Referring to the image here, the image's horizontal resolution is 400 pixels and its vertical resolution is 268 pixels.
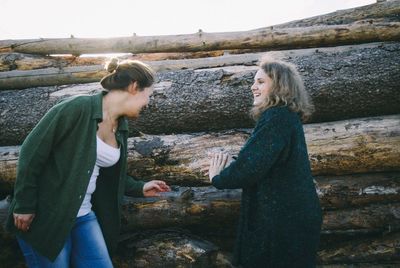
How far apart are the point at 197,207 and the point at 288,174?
1.30 metres

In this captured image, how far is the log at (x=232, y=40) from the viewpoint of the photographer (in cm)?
448

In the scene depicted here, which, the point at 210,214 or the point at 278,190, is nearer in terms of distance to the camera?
the point at 278,190

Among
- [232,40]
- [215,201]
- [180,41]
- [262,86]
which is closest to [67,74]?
[180,41]

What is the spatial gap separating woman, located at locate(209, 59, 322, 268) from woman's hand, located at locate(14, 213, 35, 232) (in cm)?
129

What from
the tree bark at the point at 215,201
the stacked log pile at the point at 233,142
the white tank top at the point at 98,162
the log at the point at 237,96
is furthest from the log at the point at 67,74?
the white tank top at the point at 98,162

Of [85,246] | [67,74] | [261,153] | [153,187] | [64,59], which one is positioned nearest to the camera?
[261,153]

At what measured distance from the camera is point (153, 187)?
121 inches

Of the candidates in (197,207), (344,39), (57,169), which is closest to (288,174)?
(197,207)

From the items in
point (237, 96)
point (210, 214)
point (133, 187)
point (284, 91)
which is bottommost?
point (210, 214)

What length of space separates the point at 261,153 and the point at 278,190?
29 centimetres

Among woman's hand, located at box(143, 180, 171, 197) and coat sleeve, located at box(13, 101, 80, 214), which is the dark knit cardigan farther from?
coat sleeve, located at box(13, 101, 80, 214)

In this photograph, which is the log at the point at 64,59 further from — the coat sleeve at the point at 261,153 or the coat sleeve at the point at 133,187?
the coat sleeve at the point at 261,153

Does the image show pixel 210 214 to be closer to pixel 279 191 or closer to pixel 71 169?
pixel 279 191

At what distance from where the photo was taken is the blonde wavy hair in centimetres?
244
